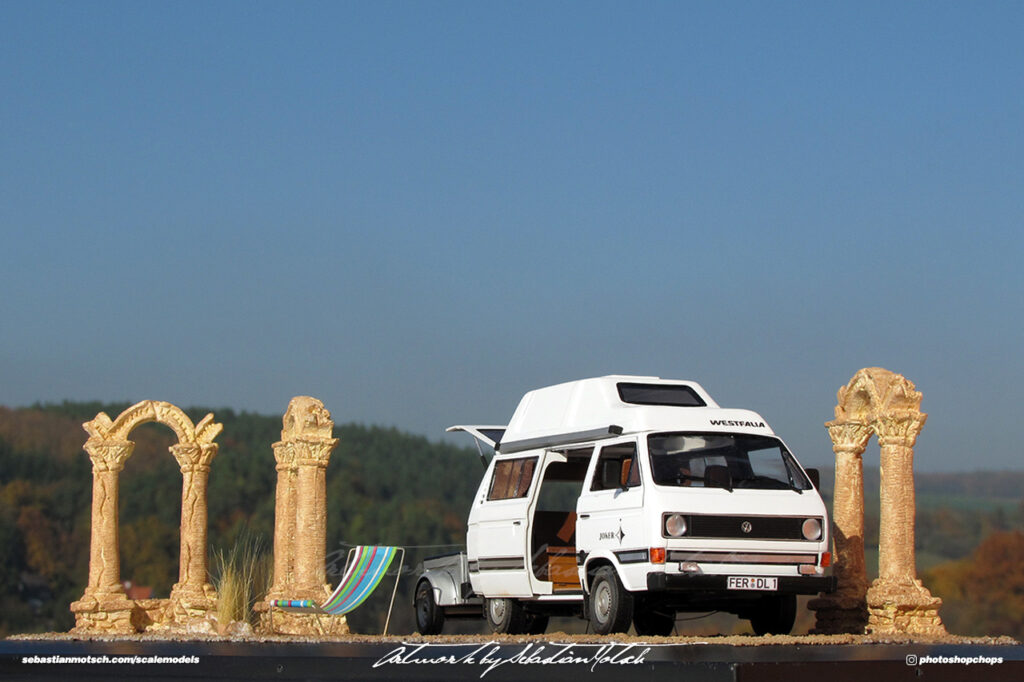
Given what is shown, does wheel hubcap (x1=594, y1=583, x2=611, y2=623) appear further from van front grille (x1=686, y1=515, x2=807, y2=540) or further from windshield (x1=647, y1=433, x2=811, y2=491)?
Result: windshield (x1=647, y1=433, x2=811, y2=491)

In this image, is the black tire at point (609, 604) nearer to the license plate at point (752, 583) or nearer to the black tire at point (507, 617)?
the license plate at point (752, 583)

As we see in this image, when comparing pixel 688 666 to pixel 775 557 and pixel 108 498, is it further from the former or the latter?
pixel 108 498

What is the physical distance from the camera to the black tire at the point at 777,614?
42.1 ft

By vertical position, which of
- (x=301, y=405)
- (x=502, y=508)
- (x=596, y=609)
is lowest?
(x=596, y=609)

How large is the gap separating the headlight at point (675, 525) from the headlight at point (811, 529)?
1233 millimetres

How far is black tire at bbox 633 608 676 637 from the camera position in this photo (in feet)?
42.0

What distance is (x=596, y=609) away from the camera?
41.8ft

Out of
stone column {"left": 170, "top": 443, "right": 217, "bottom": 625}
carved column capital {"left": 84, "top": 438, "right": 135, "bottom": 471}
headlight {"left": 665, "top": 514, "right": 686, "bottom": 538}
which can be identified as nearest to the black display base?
headlight {"left": 665, "top": 514, "right": 686, "bottom": 538}

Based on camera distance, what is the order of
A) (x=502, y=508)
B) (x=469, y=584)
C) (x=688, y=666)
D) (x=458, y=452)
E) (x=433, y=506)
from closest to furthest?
(x=688, y=666)
(x=502, y=508)
(x=469, y=584)
(x=433, y=506)
(x=458, y=452)

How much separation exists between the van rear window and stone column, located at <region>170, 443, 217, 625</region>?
1043cm

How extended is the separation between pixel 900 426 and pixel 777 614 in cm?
326

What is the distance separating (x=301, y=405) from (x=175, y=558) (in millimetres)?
53289

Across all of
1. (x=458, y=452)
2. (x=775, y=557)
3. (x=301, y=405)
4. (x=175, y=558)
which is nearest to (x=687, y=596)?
(x=775, y=557)

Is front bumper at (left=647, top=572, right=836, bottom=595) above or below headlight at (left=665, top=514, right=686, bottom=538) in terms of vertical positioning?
below
